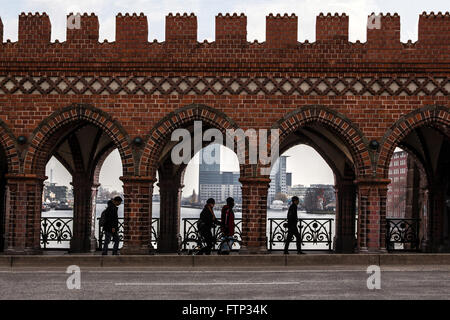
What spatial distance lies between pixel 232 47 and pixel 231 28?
1.61 feet

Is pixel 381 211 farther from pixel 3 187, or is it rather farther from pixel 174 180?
pixel 3 187

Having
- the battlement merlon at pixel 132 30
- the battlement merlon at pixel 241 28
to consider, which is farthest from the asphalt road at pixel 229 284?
the battlement merlon at pixel 132 30

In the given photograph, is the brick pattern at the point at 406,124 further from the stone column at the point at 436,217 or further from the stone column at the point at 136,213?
the stone column at the point at 136,213

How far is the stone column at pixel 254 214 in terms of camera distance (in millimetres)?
16312

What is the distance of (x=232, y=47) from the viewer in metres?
16.6

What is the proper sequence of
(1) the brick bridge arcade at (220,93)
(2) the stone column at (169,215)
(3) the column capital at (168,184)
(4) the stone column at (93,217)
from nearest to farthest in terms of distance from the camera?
(1) the brick bridge arcade at (220,93)
(4) the stone column at (93,217)
(2) the stone column at (169,215)
(3) the column capital at (168,184)

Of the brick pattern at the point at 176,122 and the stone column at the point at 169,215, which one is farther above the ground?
the brick pattern at the point at 176,122

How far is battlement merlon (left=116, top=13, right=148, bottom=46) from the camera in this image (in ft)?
54.7

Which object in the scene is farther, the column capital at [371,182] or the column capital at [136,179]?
the column capital at [136,179]

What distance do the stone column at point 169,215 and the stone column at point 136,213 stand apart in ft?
14.2

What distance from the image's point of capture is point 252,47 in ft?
54.5

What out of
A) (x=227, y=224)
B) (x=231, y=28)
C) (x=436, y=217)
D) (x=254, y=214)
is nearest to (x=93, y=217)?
(x=227, y=224)

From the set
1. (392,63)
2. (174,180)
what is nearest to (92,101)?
(174,180)

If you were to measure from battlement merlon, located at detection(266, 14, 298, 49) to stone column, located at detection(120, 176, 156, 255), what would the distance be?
4633mm
